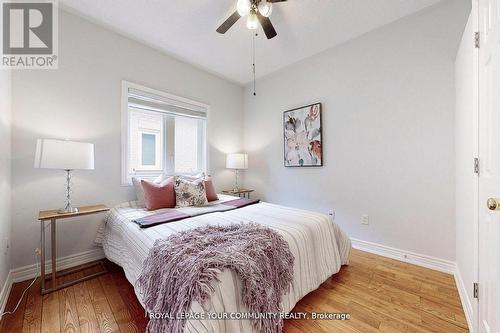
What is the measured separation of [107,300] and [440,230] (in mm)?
3093

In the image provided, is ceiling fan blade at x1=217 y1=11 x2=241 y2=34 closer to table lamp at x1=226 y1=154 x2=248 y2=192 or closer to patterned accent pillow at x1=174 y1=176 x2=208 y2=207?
patterned accent pillow at x1=174 y1=176 x2=208 y2=207

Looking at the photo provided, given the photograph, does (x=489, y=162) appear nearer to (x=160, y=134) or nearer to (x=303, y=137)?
(x=303, y=137)

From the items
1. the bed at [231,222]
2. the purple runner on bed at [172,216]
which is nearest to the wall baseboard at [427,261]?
the bed at [231,222]

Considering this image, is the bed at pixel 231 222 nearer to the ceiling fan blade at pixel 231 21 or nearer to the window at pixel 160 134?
the window at pixel 160 134

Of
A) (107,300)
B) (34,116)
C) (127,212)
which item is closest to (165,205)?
(127,212)

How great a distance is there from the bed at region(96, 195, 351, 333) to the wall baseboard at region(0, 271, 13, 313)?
643mm

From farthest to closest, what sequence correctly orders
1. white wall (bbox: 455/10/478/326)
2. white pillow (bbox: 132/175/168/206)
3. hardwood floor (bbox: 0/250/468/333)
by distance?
1. white pillow (bbox: 132/175/168/206)
2. hardwood floor (bbox: 0/250/468/333)
3. white wall (bbox: 455/10/478/326)

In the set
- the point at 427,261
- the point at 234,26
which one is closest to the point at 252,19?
the point at 234,26

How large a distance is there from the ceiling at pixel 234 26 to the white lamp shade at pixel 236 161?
5.05ft

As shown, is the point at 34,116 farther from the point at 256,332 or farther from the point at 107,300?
the point at 256,332

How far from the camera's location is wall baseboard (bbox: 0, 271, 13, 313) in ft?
4.82

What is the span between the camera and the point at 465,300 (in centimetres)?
149

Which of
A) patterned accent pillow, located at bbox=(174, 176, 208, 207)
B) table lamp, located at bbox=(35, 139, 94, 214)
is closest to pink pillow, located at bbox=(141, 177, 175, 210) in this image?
patterned accent pillow, located at bbox=(174, 176, 208, 207)

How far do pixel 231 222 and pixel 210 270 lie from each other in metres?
0.74
